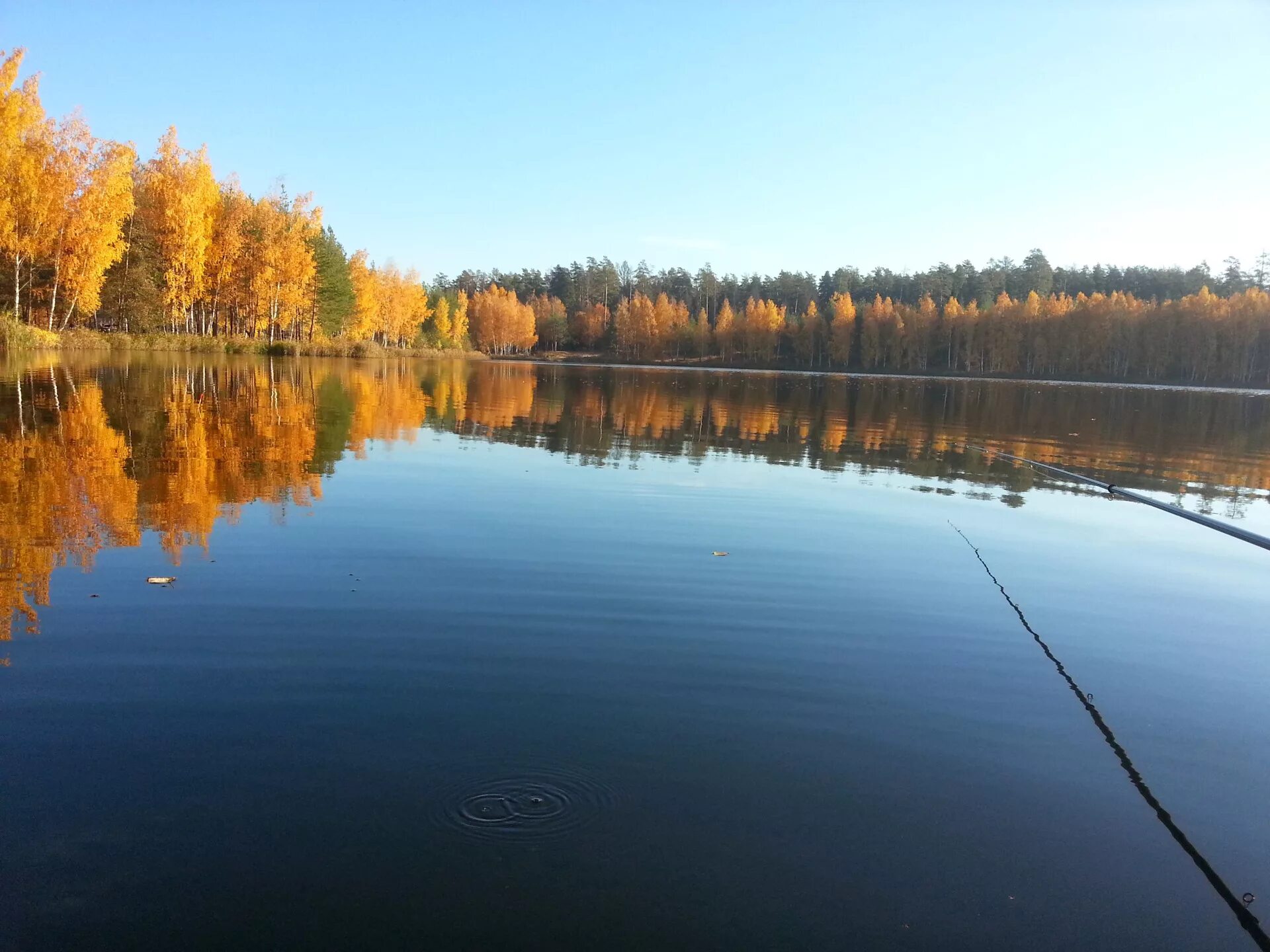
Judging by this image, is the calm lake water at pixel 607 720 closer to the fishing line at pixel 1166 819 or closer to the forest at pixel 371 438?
the fishing line at pixel 1166 819

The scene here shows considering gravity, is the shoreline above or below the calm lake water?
above

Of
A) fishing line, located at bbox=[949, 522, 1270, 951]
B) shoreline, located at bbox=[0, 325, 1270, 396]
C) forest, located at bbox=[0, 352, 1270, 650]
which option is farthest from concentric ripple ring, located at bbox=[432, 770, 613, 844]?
shoreline, located at bbox=[0, 325, 1270, 396]

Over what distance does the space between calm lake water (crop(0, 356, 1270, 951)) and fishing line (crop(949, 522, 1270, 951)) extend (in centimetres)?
3

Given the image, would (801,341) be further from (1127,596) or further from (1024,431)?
(1127,596)

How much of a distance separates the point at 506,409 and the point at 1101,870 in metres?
25.9

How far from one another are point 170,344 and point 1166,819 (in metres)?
65.2

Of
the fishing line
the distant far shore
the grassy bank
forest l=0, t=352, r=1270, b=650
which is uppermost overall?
the distant far shore

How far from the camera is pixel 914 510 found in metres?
12.6

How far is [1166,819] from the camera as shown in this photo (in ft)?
14.5

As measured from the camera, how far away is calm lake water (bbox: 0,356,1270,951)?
3412mm

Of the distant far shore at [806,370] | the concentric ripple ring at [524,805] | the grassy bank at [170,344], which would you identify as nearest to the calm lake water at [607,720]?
the concentric ripple ring at [524,805]

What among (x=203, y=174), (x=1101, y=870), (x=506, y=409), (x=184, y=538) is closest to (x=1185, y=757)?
(x=1101, y=870)

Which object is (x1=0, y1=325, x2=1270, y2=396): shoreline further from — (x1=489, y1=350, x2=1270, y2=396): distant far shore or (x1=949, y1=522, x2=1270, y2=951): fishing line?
(x1=949, y1=522, x2=1270, y2=951): fishing line

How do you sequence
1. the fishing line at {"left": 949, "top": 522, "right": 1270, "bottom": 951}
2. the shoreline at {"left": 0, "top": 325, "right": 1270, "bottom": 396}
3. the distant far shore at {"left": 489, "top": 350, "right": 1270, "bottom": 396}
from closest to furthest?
the fishing line at {"left": 949, "top": 522, "right": 1270, "bottom": 951}, the shoreline at {"left": 0, "top": 325, "right": 1270, "bottom": 396}, the distant far shore at {"left": 489, "top": 350, "right": 1270, "bottom": 396}
